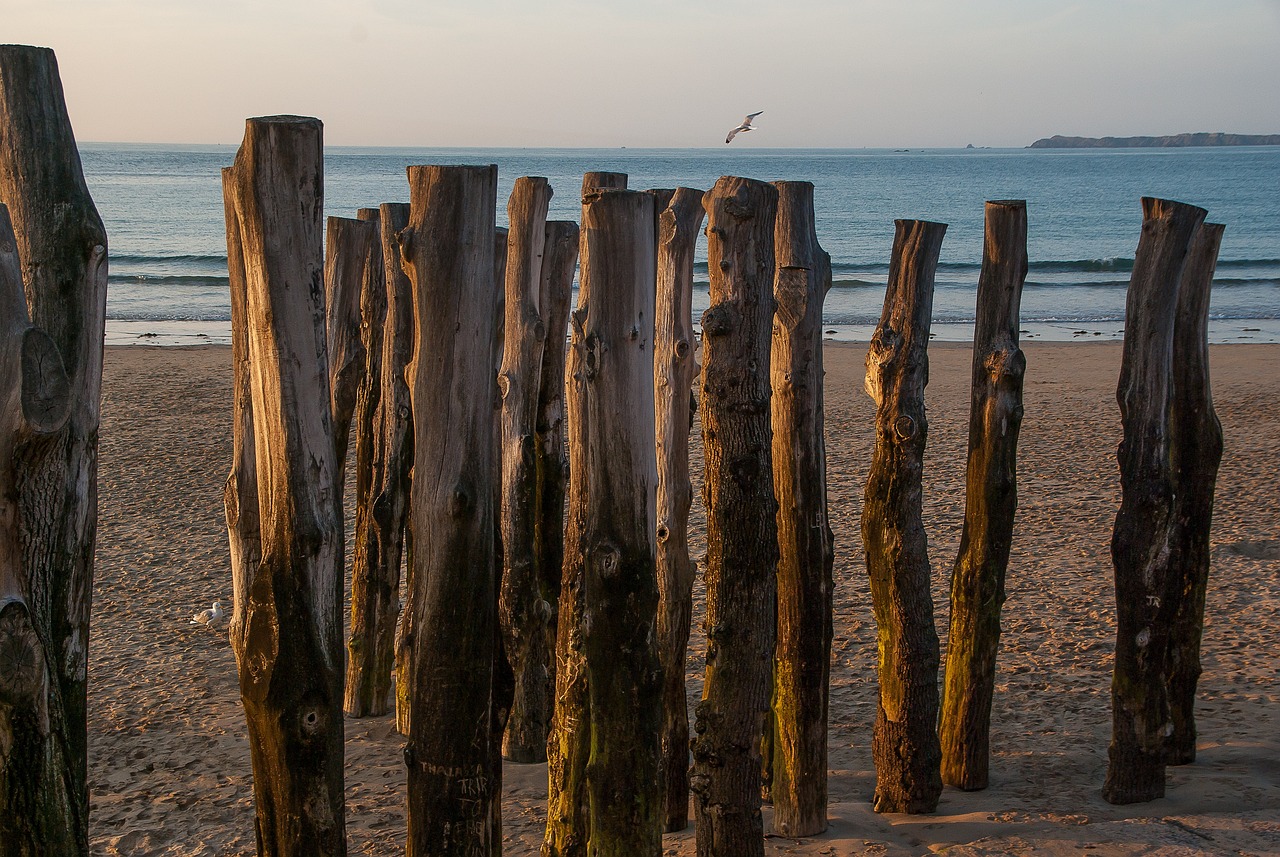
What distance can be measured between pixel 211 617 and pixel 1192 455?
202 inches

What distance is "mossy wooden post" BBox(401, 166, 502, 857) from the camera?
3.08m

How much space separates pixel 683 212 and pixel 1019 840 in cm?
252

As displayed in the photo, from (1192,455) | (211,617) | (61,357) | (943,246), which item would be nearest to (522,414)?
(61,357)

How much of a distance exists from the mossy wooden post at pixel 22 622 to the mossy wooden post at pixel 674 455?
6.27 feet

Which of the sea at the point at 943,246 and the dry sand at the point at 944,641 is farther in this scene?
the sea at the point at 943,246

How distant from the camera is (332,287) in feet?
16.7

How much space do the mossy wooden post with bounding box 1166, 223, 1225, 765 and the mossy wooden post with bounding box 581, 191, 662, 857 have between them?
7.23 feet

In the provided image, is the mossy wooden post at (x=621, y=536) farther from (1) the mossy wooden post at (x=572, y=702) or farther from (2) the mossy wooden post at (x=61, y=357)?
(2) the mossy wooden post at (x=61, y=357)

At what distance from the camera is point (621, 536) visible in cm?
326

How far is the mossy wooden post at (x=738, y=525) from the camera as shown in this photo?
138 inches

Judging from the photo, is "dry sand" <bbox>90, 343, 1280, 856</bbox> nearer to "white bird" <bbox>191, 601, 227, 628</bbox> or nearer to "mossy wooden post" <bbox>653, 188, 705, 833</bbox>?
"white bird" <bbox>191, 601, 227, 628</bbox>

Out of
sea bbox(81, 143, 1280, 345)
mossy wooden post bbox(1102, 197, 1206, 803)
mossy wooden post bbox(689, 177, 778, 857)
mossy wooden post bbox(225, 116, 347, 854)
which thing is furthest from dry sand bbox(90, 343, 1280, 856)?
sea bbox(81, 143, 1280, 345)

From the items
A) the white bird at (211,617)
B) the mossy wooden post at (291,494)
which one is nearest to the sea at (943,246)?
the white bird at (211,617)

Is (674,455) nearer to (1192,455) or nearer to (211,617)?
(1192,455)
